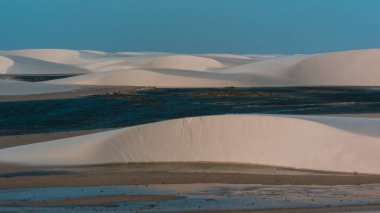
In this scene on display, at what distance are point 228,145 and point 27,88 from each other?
25.0 meters

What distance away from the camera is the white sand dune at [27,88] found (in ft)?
130

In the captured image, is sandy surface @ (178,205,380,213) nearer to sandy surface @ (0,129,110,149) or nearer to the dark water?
sandy surface @ (0,129,110,149)

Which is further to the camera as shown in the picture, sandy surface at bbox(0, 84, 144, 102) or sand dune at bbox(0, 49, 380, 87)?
sand dune at bbox(0, 49, 380, 87)

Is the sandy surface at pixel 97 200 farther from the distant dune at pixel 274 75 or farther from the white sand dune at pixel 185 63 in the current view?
the white sand dune at pixel 185 63

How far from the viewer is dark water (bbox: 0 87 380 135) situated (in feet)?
85.9

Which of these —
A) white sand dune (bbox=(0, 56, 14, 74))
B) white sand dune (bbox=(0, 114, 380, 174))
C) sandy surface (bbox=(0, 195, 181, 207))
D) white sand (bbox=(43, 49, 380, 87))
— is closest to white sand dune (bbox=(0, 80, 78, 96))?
white sand (bbox=(43, 49, 380, 87))

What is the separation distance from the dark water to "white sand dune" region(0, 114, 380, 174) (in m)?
7.08

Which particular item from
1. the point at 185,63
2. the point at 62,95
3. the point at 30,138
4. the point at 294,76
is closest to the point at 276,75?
the point at 294,76

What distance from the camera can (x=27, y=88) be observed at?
40.6 metres

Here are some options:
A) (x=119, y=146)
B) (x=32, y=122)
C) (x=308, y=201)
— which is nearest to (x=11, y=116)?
(x=32, y=122)

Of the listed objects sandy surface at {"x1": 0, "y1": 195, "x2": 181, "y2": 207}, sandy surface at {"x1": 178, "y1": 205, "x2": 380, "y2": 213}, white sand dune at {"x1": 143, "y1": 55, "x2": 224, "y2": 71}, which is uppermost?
white sand dune at {"x1": 143, "y1": 55, "x2": 224, "y2": 71}

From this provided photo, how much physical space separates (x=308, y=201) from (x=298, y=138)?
17.4ft

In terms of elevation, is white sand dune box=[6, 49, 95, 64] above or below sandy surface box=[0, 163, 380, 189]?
above

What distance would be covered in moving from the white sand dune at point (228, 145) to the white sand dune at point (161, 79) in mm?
29362
